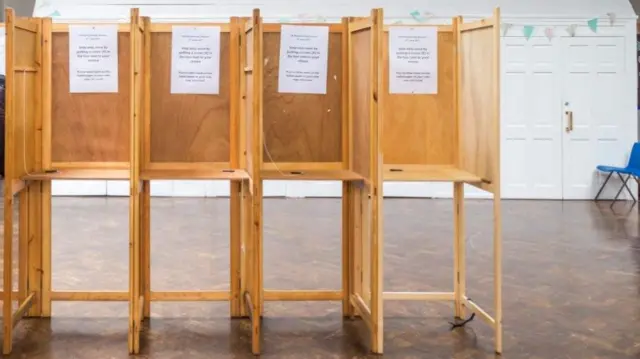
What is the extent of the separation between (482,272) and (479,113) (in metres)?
1.89

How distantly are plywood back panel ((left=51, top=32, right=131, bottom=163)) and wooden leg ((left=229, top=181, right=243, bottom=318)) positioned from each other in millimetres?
600

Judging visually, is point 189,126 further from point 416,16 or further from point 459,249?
point 416,16

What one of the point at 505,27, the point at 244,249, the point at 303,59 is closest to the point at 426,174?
the point at 303,59

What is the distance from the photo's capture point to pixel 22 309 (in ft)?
10.8

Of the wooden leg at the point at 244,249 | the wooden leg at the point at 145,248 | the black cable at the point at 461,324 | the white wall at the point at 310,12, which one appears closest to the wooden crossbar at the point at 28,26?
the wooden leg at the point at 145,248

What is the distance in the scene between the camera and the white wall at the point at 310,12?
30.0ft

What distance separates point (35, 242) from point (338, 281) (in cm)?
197

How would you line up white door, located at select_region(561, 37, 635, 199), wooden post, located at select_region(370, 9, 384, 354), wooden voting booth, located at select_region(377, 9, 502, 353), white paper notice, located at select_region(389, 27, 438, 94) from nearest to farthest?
wooden post, located at select_region(370, 9, 384, 354)
wooden voting booth, located at select_region(377, 9, 502, 353)
white paper notice, located at select_region(389, 27, 438, 94)
white door, located at select_region(561, 37, 635, 199)

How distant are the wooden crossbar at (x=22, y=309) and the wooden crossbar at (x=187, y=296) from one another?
1.96 ft

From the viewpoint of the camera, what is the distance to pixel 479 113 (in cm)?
323

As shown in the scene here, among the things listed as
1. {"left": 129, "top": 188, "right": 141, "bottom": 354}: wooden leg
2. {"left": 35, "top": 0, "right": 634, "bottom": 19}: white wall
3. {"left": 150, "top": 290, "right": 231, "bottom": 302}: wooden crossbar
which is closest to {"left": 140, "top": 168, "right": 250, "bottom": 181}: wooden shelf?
{"left": 129, "top": 188, "right": 141, "bottom": 354}: wooden leg

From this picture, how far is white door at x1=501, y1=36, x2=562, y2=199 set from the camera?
9156 mm

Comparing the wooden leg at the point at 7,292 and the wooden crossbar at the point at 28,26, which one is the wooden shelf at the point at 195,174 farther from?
the wooden crossbar at the point at 28,26

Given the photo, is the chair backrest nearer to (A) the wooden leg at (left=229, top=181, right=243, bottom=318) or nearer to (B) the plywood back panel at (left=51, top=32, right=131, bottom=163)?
(A) the wooden leg at (left=229, top=181, right=243, bottom=318)
